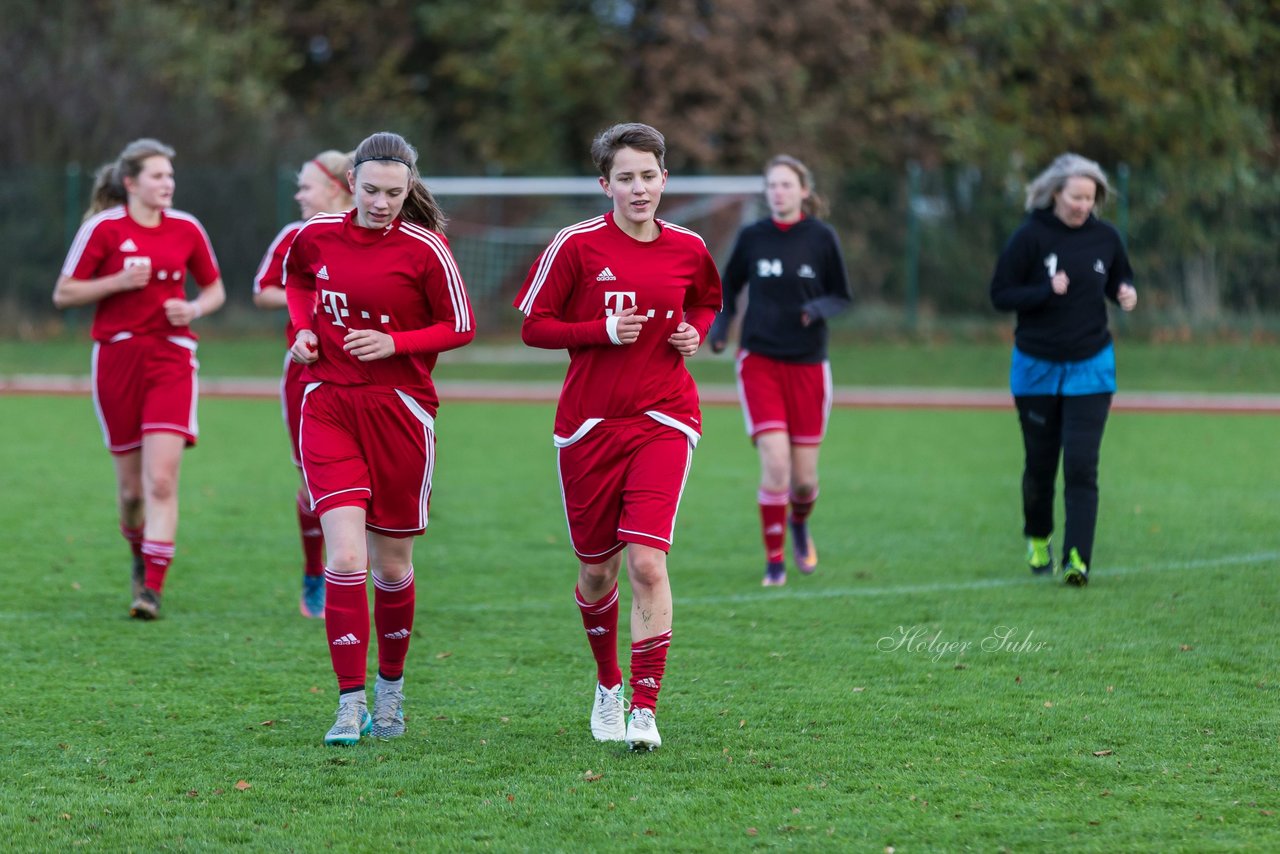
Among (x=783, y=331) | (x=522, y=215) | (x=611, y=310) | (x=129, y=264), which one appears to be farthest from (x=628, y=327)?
(x=522, y=215)

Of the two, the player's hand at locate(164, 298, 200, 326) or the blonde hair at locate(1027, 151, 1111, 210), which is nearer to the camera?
the player's hand at locate(164, 298, 200, 326)

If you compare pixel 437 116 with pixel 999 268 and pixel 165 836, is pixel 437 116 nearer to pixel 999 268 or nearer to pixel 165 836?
pixel 999 268

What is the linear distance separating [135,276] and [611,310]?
3.03 meters

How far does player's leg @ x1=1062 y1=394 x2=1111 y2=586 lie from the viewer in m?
8.19

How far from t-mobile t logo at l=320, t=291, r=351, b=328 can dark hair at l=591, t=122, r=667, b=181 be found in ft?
3.23

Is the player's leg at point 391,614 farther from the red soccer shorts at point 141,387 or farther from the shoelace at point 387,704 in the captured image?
the red soccer shorts at point 141,387

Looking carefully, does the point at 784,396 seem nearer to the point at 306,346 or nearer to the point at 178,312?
the point at 178,312

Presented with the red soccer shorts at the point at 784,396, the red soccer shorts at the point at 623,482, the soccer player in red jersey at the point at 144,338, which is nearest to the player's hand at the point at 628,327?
the red soccer shorts at the point at 623,482

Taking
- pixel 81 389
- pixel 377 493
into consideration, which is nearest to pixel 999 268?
pixel 377 493

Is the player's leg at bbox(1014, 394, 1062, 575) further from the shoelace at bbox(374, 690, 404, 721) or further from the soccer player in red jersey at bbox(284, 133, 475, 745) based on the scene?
Result: the shoelace at bbox(374, 690, 404, 721)

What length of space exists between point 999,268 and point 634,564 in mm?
3742

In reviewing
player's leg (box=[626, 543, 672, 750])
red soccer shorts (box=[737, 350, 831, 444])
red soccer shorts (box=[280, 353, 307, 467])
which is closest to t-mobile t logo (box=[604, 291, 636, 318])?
player's leg (box=[626, 543, 672, 750])

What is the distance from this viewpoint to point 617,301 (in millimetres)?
5430

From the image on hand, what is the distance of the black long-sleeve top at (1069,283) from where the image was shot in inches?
322
